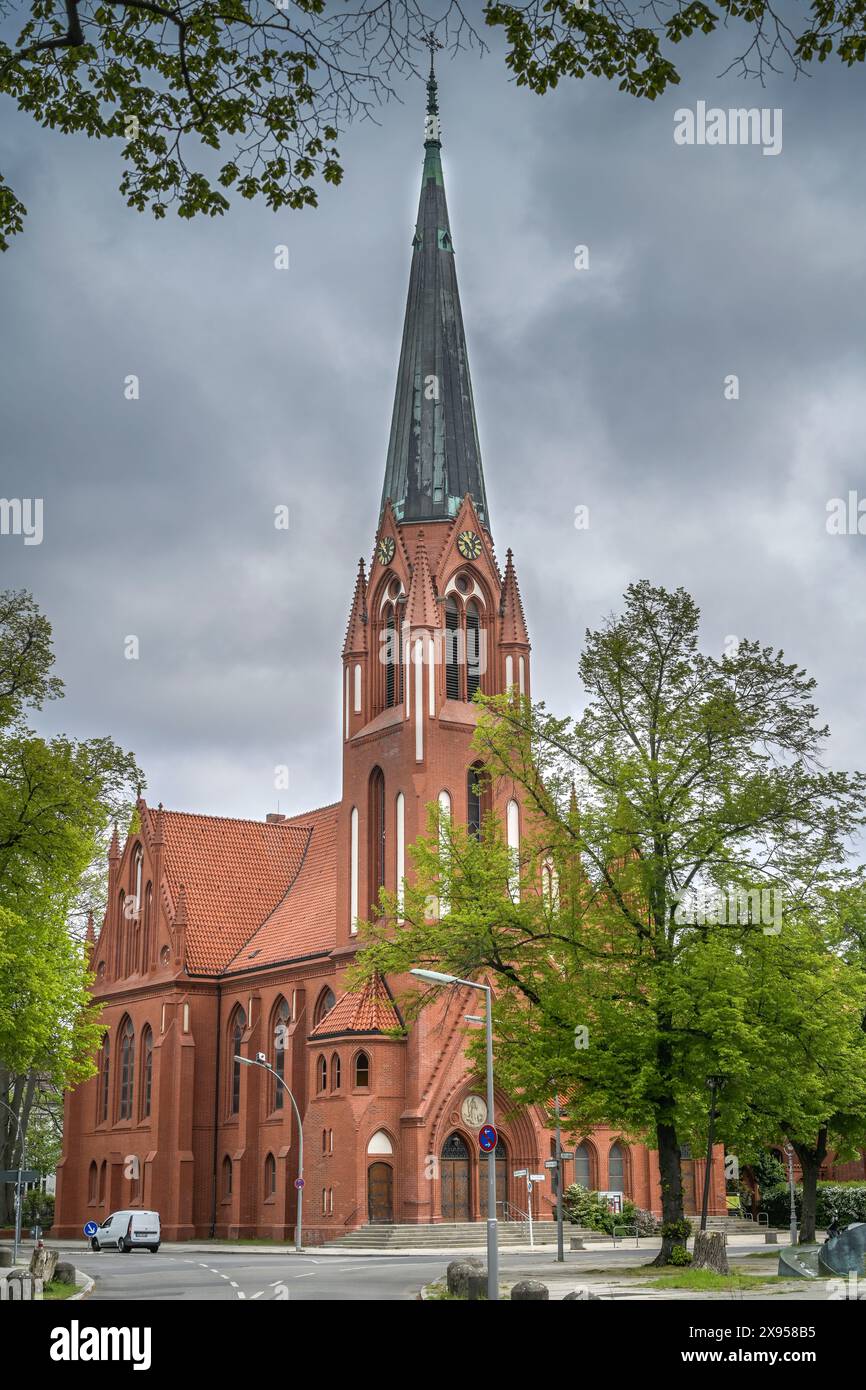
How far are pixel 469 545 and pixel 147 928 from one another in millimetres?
23232

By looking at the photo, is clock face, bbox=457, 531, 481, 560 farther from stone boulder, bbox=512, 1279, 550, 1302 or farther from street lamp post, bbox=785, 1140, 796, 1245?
stone boulder, bbox=512, 1279, 550, 1302

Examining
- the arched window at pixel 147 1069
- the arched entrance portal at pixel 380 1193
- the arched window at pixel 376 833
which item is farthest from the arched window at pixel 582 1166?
the arched window at pixel 147 1069

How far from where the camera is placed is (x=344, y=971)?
54125 millimetres

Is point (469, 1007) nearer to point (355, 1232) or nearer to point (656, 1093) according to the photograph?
point (355, 1232)

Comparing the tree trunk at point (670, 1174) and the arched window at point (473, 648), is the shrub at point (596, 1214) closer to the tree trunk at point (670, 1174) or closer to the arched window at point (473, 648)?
the arched window at point (473, 648)

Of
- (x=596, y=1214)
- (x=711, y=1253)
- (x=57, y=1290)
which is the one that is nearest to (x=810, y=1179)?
(x=711, y=1253)

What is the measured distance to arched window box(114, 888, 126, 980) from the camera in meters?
68.1

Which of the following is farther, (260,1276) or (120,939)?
(120,939)

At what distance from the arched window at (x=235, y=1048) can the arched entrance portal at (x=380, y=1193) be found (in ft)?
41.8

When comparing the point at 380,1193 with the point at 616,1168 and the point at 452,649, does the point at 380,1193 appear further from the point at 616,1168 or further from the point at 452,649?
the point at 452,649

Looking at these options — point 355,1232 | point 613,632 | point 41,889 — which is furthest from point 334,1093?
point 613,632

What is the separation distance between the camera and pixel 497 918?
31844 mm
